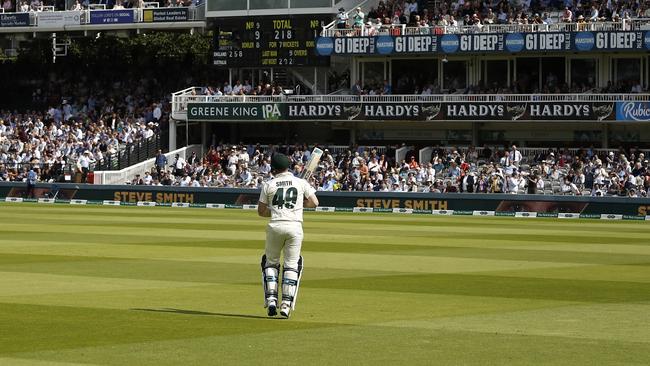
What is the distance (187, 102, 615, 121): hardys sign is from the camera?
5066 centimetres

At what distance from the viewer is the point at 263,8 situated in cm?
5781

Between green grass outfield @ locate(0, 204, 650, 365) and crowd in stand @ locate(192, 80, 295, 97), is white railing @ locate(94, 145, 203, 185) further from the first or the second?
green grass outfield @ locate(0, 204, 650, 365)

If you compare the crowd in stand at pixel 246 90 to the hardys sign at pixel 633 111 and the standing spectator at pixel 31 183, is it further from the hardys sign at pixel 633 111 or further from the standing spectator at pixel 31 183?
the hardys sign at pixel 633 111

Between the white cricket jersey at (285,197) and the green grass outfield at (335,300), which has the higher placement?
the white cricket jersey at (285,197)

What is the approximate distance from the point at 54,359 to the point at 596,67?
149 feet

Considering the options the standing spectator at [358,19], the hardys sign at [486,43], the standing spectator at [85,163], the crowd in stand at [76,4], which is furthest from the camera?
the crowd in stand at [76,4]

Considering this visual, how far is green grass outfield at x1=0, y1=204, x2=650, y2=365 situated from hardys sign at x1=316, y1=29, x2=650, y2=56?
21.6 meters

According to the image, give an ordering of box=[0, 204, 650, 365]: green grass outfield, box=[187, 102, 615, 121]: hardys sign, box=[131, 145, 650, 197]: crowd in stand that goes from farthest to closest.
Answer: box=[187, 102, 615, 121]: hardys sign < box=[131, 145, 650, 197]: crowd in stand < box=[0, 204, 650, 365]: green grass outfield

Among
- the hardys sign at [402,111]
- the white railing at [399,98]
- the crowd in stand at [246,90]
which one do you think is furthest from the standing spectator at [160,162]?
the crowd in stand at [246,90]

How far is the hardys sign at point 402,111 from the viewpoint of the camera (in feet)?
166

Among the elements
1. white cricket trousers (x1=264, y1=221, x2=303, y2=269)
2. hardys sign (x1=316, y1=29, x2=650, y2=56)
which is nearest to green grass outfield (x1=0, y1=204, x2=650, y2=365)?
white cricket trousers (x1=264, y1=221, x2=303, y2=269)

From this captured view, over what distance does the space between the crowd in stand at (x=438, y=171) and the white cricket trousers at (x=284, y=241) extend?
3053 centimetres

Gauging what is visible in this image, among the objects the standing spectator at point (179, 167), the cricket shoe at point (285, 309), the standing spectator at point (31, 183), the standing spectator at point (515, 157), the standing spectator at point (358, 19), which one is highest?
the standing spectator at point (358, 19)

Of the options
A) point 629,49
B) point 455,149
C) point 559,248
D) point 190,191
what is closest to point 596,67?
point 629,49
